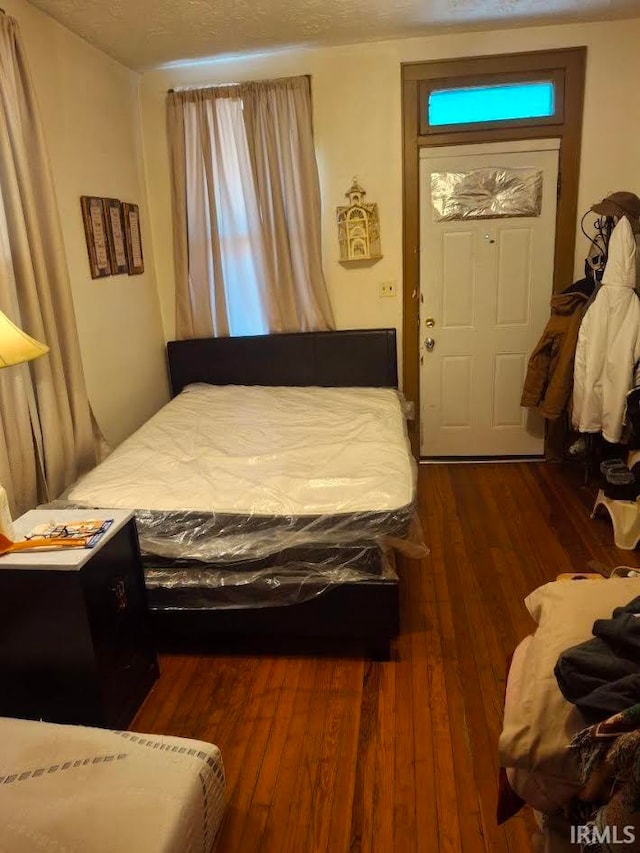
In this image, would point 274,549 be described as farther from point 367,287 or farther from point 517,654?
point 367,287

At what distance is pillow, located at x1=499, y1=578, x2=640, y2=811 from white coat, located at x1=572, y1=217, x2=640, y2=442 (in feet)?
7.60

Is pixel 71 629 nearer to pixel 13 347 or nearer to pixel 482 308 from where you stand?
pixel 13 347

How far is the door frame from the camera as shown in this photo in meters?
3.59

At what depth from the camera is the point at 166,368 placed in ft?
14.1

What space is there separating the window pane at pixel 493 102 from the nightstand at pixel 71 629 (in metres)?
3.08

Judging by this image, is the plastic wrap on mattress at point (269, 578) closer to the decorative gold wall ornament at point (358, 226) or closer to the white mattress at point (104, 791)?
the white mattress at point (104, 791)

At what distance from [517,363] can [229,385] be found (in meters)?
1.89

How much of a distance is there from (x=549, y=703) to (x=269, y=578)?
53.8 inches

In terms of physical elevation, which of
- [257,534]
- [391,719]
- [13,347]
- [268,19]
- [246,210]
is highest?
[268,19]

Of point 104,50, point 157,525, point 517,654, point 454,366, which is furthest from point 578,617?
point 104,50

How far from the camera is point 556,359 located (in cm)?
369

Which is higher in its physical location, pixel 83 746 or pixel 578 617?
pixel 578 617

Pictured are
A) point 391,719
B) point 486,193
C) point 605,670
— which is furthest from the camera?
point 486,193
